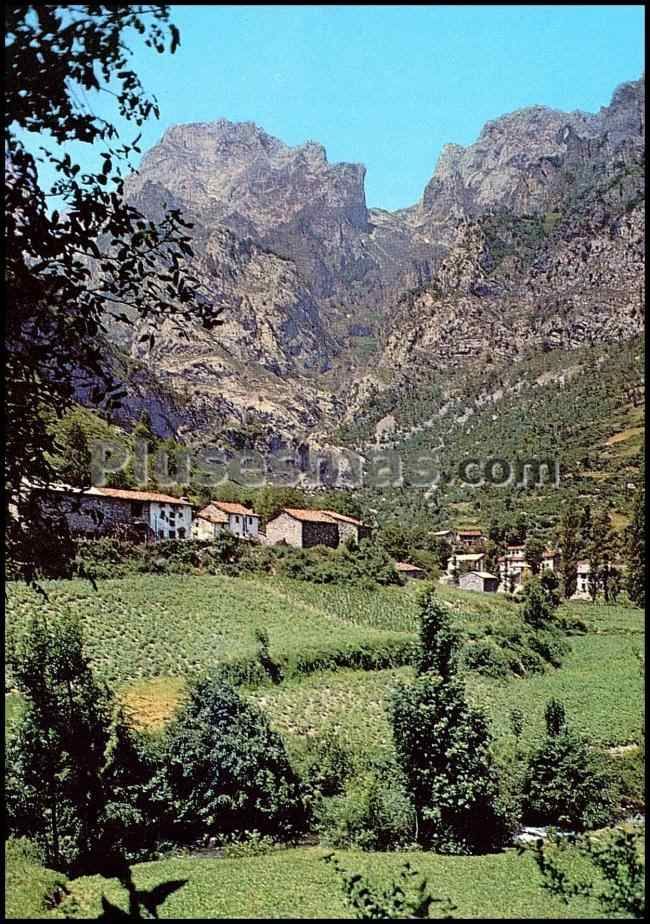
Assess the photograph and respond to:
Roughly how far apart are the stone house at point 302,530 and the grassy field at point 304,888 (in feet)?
134

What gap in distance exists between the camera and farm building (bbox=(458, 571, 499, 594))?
55.4m

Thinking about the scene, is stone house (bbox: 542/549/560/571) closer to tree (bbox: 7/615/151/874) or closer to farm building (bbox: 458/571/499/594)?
farm building (bbox: 458/571/499/594)

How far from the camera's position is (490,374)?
456ft

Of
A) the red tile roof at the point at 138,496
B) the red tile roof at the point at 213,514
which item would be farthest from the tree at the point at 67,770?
the red tile roof at the point at 213,514

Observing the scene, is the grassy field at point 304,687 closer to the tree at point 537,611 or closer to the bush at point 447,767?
the tree at point 537,611

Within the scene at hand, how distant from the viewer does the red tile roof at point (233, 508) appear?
48969mm

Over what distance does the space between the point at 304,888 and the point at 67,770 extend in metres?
6.39

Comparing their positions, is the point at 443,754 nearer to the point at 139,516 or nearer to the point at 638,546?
the point at 638,546

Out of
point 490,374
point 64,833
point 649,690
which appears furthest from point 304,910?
point 490,374

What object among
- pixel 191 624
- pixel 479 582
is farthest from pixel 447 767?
pixel 479 582

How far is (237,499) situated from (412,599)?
1955cm

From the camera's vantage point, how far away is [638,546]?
24672mm

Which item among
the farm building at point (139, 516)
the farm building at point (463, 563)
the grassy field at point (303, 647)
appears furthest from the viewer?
the farm building at point (463, 563)

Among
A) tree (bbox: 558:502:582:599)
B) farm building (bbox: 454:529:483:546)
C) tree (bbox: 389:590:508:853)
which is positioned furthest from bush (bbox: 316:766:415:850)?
farm building (bbox: 454:529:483:546)
